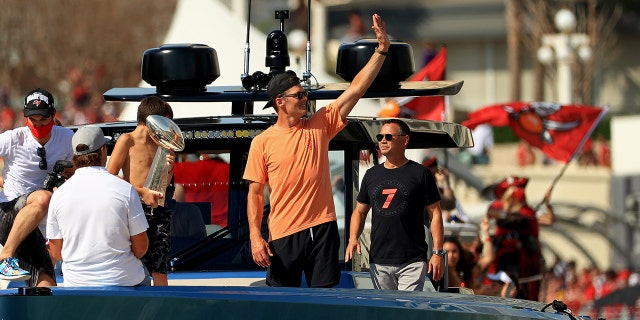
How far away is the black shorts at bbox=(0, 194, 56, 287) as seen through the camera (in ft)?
27.4

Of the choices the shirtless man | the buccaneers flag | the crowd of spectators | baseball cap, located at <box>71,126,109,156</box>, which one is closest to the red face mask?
the shirtless man

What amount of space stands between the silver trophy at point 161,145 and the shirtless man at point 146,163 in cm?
12

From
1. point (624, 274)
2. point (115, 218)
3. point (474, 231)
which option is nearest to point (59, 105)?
point (624, 274)

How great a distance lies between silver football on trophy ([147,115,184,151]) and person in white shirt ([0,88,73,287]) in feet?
3.73

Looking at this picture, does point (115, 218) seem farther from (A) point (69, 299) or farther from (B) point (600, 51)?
(B) point (600, 51)

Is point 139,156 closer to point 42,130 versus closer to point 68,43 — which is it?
point 42,130

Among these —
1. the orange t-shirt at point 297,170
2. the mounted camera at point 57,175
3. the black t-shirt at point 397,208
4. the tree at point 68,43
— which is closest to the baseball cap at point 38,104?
the mounted camera at point 57,175

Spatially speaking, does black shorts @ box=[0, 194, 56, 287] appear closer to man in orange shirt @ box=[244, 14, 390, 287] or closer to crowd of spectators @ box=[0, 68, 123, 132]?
man in orange shirt @ box=[244, 14, 390, 287]

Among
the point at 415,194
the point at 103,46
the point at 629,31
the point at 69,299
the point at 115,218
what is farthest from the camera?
the point at 629,31

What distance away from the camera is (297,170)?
8008 mm

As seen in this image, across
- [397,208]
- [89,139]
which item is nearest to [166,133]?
[89,139]

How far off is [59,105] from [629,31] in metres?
27.7

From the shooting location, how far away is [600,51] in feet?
169

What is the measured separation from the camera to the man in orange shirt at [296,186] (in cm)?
797
